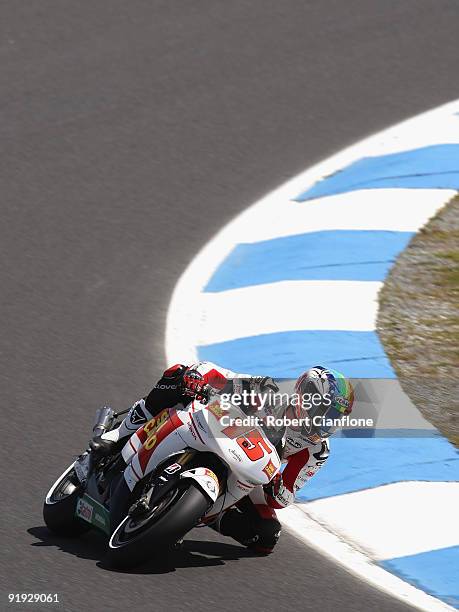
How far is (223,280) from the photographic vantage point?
8.90m

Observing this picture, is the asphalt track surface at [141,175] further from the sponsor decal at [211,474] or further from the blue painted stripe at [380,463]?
the blue painted stripe at [380,463]

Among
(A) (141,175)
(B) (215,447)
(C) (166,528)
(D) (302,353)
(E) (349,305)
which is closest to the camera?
(C) (166,528)

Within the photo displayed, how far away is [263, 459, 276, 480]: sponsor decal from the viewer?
567cm

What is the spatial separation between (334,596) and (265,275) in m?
3.65

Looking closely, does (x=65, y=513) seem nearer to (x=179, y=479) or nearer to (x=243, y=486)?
(x=179, y=479)

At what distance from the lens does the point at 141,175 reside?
1048 centimetres

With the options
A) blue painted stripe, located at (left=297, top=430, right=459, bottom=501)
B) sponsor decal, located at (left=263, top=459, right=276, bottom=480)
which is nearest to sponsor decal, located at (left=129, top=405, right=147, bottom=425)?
sponsor decal, located at (left=263, top=459, right=276, bottom=480)

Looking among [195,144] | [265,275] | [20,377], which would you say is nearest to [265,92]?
Result: [195,144]

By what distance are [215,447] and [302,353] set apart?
224 centimetres

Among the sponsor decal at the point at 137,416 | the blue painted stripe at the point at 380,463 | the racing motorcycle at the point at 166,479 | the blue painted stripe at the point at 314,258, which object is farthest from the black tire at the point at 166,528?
the blue painted stripe at the point at 314,258

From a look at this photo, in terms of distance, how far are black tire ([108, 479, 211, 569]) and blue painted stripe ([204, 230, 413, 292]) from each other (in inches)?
133

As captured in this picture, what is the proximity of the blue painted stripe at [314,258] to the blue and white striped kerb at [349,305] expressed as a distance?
0.5 inches

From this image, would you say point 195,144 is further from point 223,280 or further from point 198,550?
point 198,550

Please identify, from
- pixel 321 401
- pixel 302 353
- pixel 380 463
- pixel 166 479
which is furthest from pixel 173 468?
pixel 302 353
